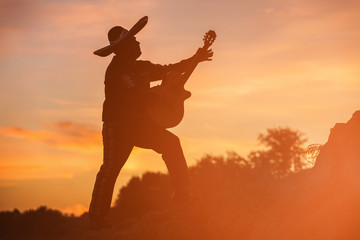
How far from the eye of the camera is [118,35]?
32.9 ft

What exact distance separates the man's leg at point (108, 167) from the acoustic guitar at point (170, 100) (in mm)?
595

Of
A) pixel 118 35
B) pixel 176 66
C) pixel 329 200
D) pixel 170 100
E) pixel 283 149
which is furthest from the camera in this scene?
pixel 283 149

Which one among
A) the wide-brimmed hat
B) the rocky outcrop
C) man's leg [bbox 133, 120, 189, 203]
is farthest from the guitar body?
the rocky outcrop

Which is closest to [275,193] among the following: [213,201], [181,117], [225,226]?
[213,201]

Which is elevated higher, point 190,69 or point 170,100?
point 190,69

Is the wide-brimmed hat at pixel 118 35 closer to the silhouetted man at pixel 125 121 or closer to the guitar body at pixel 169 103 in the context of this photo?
the silhouetted man at pixel 125 121

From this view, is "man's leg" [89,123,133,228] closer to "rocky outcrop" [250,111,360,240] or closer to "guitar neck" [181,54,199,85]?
"guitar neck" [181,54,199,85]

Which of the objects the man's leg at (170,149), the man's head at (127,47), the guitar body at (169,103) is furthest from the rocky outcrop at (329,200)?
the man's head at (127,47)

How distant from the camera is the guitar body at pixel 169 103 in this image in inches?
384

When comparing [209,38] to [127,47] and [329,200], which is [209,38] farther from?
[329,200]

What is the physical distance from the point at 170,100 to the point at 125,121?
2.57 ft

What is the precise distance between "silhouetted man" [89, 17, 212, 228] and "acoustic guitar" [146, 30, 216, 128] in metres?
0.14

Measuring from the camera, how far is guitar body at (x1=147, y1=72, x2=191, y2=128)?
9.76 meters

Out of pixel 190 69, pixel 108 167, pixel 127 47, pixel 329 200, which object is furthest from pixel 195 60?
pixel 329 200
